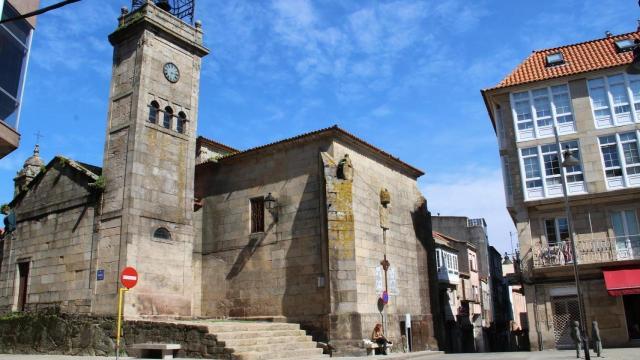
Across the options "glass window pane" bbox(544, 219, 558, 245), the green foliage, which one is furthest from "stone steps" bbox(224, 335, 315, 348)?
"glass window pane" bbox(544, 219, 558, 245)

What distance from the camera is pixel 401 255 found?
73.6 feet

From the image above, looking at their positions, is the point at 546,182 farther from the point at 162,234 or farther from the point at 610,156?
the point at 162,234

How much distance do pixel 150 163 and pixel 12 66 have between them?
9955 millimetres

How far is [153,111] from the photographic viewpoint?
811 inches

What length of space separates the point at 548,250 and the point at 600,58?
9093 mm

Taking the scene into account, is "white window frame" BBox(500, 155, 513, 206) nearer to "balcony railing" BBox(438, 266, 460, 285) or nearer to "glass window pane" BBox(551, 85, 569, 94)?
"glass window pane" BBox(551, 85, 569, 94)

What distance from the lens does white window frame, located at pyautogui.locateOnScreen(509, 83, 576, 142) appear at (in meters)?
23.0

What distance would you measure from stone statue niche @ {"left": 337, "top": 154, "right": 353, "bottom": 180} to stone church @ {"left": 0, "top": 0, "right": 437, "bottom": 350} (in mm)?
49

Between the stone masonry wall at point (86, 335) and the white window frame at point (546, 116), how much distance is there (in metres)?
16.2

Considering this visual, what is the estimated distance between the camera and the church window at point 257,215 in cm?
2094

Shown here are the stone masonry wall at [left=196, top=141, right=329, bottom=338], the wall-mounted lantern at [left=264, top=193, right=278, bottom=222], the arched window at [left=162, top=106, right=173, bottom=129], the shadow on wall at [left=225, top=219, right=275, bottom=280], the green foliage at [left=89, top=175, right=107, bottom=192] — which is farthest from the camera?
the arched window at [left=162, top=106, right=173, bottom=129]

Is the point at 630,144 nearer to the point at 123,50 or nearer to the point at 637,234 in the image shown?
the point at 637,234

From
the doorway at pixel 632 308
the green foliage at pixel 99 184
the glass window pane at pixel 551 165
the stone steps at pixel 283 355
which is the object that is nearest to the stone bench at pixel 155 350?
the stone steps at pixel 283 355

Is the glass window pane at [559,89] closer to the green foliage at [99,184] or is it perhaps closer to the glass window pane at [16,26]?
the green foliage at [99,184]
